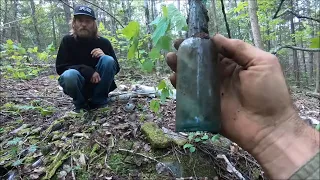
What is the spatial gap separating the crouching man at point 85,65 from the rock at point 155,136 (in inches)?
47.0

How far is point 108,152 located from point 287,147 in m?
1.76

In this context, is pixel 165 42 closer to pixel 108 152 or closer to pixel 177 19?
pixel 177 19

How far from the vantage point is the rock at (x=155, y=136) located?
2594mm

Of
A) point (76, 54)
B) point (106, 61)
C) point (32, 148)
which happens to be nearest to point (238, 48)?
point (32, 148)

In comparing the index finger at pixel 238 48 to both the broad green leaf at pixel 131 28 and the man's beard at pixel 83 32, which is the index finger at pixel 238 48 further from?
the man's beard at pixel 83 32

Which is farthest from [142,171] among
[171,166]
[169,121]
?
[169,121]

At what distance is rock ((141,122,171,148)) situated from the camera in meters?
2.59

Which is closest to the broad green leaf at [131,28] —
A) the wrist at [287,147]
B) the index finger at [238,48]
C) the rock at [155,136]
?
the index finger at [238,48]

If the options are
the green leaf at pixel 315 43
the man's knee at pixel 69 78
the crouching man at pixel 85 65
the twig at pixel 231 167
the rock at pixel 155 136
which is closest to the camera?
the green leaf at pixel 315 43

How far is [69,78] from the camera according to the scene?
3.53 m

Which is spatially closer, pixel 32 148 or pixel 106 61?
pixel 32 148

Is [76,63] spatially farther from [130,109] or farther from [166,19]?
[166,19]

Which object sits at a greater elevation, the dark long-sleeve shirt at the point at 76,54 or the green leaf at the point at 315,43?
the dark long-sleeve shirt at the point at 76,54

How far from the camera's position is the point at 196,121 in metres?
1.27
